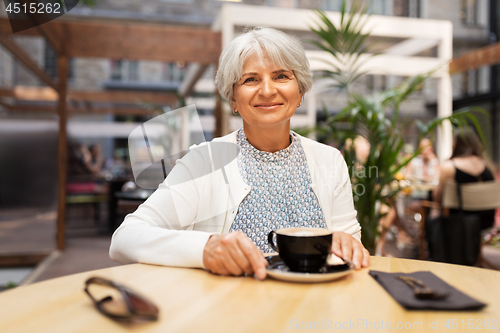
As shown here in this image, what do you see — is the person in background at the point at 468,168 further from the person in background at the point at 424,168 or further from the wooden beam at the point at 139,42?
the wooden beam at the point at 139,42

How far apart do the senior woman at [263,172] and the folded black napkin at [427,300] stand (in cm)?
37

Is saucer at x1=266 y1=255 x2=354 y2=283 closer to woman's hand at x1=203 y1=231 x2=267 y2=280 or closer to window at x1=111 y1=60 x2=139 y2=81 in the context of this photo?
woman's hand at x1=203 y1=231 x2=267 y2=280

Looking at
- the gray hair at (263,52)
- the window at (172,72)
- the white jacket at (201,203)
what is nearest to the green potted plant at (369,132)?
the white jacket at (201,203)

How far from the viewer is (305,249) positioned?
0.71 metres

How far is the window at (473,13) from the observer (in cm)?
1125

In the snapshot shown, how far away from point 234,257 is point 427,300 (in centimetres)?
32

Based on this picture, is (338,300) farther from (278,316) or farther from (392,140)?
(392,140)

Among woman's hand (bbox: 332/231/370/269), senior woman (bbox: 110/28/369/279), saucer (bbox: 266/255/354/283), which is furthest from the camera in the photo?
senior woman (bbox: 110/28/369/279)

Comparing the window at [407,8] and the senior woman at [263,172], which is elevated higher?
the window at [407,8]

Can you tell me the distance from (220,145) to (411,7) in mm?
12460

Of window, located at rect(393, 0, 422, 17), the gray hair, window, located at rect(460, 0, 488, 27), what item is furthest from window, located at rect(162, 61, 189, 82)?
the gray hair

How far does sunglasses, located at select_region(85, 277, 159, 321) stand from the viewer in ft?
1.62

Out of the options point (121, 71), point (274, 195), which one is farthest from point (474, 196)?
point (121, 71)

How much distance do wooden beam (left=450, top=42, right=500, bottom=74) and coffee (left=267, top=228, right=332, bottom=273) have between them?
4104 millimetres
